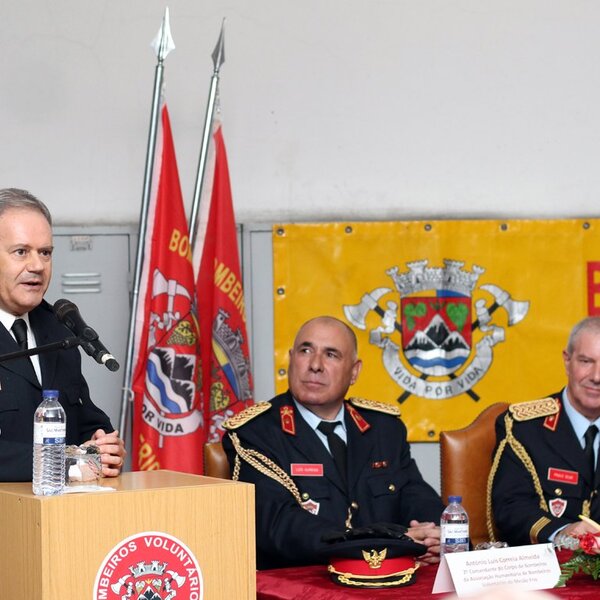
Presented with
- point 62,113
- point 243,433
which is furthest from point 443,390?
point 62,113

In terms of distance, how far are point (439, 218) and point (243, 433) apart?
64.8 inches

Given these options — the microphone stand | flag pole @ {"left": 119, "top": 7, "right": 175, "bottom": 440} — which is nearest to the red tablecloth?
the microphone stand

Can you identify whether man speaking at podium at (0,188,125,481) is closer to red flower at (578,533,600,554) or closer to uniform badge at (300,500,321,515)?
uniform badge at (300,500,321,515)

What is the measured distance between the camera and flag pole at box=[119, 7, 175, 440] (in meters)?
4.25

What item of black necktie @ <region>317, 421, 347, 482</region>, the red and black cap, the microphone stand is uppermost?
the microphone stand

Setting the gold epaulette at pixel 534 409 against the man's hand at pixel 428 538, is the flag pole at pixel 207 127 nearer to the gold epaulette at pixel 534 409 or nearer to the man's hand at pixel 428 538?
the gold epaulette at pixel 534 409

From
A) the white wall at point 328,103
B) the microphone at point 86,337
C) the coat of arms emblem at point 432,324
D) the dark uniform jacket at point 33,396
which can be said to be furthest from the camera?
the coat of arms emblem at point 432,324

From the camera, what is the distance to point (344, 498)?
11.6ft

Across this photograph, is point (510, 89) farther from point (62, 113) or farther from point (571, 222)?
point (62, 113)

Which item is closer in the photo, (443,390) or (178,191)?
(178,191)

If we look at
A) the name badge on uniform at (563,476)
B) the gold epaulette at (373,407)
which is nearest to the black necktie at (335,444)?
the gold epaulette at (373,407)

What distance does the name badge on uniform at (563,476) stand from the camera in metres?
3.64

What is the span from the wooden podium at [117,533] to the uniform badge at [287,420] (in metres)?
1.36

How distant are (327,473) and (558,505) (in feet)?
2.40
